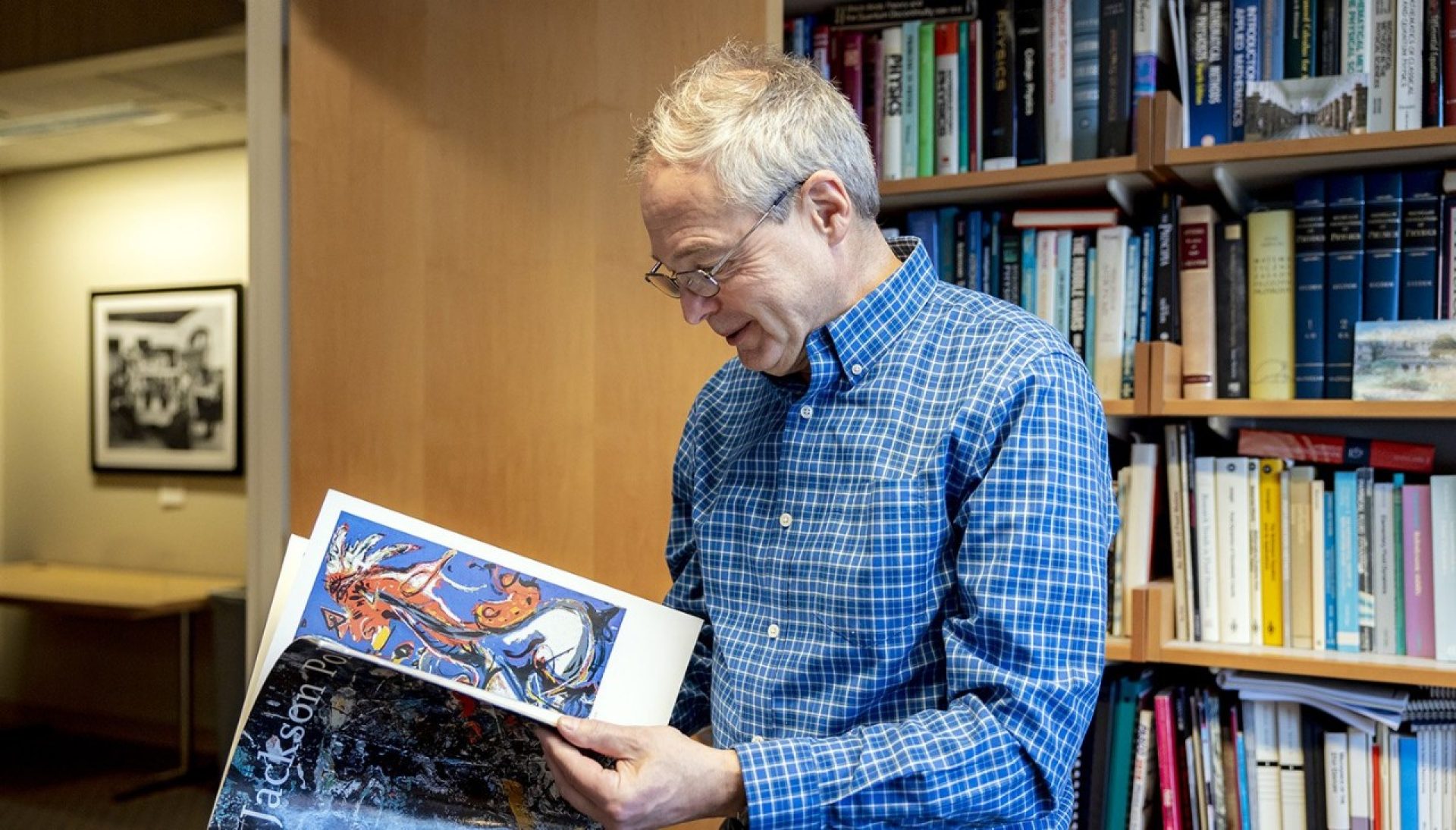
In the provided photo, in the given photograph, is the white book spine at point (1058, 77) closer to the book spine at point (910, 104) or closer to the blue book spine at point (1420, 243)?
the book spine at point (910, 104)

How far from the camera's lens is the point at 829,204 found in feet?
3.51

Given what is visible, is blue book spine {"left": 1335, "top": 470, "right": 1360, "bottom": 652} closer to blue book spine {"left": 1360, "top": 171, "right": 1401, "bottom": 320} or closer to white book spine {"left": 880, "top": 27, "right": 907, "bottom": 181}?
blue book spine {"left": 1360, "top": 171, "right": 1401, "bottom": 320}

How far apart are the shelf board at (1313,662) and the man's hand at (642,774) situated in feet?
3.11

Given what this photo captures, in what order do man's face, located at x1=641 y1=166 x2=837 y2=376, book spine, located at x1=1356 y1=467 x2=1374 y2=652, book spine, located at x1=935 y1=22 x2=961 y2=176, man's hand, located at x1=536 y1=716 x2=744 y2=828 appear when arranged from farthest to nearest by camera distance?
book spine, located at x1=935 y1=22 x2=961 y2=176, book spine, located at x1=1356 y1=467 x2=1374 y2=652, man's face, located at x1=641 y1=166 x2=837 y2=376, man's hand, located at x1=536 y1=716 x2=744 y2=828

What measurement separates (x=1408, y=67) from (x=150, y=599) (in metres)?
2.37

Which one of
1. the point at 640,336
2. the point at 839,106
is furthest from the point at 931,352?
the point at 640,336

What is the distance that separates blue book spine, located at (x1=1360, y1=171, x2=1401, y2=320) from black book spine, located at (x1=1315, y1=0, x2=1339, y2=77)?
169 millimetres

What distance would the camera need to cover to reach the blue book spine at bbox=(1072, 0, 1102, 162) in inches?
69.9

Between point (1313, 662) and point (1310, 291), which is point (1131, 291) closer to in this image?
point (1310, 291)

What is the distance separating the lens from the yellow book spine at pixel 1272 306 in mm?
1704

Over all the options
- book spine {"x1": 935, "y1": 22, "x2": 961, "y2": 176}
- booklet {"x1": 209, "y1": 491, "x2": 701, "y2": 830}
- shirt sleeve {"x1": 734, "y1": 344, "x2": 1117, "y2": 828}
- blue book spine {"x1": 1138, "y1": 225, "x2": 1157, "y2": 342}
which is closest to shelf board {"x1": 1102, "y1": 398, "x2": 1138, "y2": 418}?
blue book spine {"x1": 1138, "y1": 225, "x2": 1157, "y2": 342}

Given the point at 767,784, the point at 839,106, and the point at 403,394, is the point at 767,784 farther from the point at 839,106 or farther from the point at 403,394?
the point at 403,394

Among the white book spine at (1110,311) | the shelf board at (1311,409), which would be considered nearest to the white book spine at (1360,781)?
the shelf board at (1311,409)

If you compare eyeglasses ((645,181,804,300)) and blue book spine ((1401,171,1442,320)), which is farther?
blue book spine ((1401,171,1442,320))
